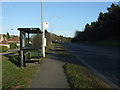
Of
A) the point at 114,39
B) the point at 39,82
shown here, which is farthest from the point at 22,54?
the point at 114,39

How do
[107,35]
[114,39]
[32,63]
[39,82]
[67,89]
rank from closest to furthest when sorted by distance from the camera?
Answer: [67,89] → [39,82] → [32,63] → [114,39] → [107,35]

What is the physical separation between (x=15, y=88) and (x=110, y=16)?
58.0 m

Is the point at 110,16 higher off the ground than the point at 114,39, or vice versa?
the point at 110,16

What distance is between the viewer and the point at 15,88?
670 centimetres

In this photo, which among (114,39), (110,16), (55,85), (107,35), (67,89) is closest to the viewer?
(67,89)

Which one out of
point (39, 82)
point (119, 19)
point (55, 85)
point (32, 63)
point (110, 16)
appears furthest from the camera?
point (110, 16)

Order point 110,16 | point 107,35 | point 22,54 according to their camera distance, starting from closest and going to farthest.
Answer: point 22,54 < point 110,16 < point 107,35

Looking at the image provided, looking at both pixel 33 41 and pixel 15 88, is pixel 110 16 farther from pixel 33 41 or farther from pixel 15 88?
pixel 15 88

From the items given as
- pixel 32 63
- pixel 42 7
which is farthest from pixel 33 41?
pixel 32 63

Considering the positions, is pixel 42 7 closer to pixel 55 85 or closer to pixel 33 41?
pixel 33 41

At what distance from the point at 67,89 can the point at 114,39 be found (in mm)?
62327

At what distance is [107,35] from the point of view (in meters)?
73.8

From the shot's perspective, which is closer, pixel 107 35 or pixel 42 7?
pixel 42 7

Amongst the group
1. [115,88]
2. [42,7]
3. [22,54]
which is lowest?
[115,88]
